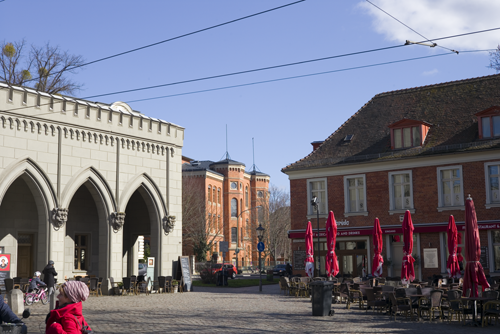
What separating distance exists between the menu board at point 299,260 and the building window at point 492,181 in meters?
10.3

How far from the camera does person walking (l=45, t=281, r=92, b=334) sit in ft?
18.5

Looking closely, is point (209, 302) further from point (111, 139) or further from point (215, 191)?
point (215, 191)

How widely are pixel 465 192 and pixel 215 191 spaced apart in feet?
162

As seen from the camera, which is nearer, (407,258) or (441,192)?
(407,258)

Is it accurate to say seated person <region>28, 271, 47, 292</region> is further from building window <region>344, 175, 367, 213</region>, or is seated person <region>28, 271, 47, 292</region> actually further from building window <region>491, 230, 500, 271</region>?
building window <region>491, 230, 500, 271</region>

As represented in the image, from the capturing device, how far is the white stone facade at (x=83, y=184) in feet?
77.9

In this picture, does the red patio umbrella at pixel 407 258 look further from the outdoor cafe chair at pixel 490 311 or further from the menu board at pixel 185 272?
the menu board at pixel 185 272

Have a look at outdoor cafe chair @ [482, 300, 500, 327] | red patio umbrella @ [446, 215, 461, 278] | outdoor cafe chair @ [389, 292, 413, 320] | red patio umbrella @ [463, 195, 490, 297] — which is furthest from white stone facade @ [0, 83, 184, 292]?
outdoor cafe chair @ [482, 300, 500, 327]

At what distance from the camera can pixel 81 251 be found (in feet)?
92.2

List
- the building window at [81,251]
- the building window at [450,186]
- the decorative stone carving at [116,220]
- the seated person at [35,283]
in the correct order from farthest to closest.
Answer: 1. the building window at [450,186]
2. the building window at [81,251]
3. the decorative stone carving at [116,220]
4. the seated person at [35,283]

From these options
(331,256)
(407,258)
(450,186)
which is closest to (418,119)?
(450,186)

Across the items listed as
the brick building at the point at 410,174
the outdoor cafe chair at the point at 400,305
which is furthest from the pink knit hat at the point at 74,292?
the brick building at the point at 410,174

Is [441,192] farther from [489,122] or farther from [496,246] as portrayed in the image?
[489,122]

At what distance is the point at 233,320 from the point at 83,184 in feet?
47.2
